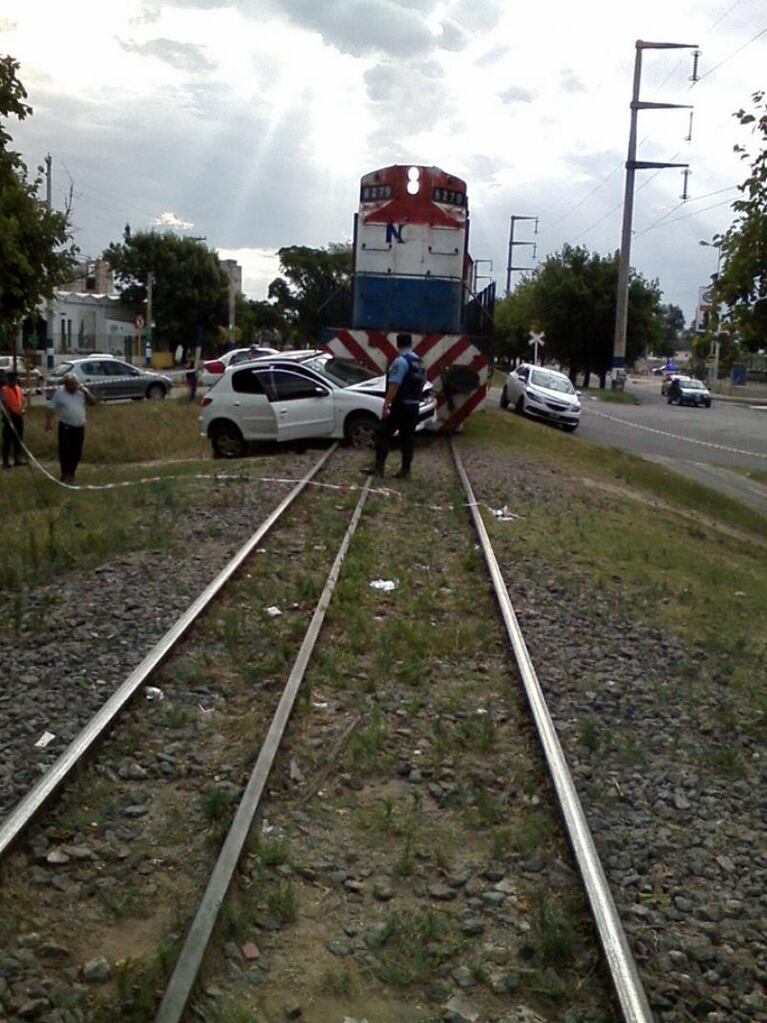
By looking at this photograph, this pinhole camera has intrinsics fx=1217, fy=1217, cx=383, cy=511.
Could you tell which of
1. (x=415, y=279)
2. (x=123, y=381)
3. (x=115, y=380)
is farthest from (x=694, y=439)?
(x=115, y=380)

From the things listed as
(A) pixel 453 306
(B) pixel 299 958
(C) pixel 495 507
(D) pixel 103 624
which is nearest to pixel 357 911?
(B) pixel 299 958

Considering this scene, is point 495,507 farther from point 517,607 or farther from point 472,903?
point 472,903

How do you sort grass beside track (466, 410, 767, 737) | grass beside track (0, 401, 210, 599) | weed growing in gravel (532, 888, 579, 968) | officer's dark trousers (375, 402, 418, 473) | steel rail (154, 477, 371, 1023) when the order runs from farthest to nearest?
Answer: officer's dark trousers (375, 402, 418, 473) < grass beside track (0, 401, 210, 599) < grass beside track (466, 410, 767, 737) < weed growing in gravel (532, 888, 579, 968) < steel rail (154, 477, 371, 1023)

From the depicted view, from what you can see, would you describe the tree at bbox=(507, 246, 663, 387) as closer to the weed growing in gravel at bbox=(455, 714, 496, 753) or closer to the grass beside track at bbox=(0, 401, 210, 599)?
the grass beside track at bbox=(0, 401, 210, 599)

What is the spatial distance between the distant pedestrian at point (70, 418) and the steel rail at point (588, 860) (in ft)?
34.2

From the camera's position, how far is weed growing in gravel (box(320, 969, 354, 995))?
13.7 feet

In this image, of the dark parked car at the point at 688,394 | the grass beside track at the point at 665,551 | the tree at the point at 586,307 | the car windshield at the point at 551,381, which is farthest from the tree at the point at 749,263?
the tree at the point at 586,307

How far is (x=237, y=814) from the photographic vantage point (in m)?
5.29

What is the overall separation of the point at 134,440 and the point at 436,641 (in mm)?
17936

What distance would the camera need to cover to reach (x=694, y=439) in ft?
115

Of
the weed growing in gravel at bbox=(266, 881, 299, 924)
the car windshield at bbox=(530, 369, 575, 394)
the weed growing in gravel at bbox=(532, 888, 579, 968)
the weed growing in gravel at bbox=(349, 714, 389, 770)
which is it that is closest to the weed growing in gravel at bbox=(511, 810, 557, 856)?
the weed growing in gravel at bbox=(532, 888, 579, 968)

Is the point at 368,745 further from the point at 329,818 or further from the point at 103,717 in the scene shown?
the point at 103,717

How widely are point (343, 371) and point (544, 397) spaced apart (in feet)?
43.5

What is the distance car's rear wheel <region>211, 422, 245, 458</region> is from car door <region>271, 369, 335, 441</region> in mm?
979
